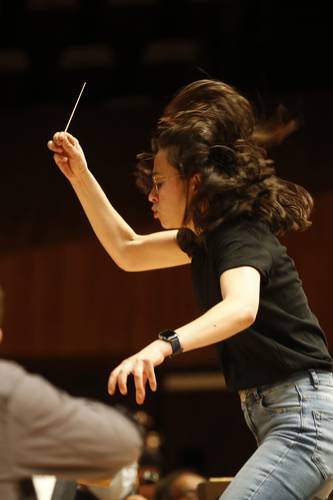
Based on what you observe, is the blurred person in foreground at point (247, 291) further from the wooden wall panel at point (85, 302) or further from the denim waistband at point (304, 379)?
the wooden wall panel at point (85, 302)

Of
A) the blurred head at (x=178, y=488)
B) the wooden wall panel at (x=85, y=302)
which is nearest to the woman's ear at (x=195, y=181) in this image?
the blurred head at (x=178, y=488)

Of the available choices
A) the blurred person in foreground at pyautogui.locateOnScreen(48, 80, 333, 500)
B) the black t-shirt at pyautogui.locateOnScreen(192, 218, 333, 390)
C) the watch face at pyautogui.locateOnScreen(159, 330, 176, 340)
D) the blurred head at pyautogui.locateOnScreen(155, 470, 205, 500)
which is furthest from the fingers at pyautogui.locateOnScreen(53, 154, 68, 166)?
the blurred head at pyautogui.locateOnScreen(155, 470, 205, 500)

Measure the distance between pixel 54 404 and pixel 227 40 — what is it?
6043 millimetres

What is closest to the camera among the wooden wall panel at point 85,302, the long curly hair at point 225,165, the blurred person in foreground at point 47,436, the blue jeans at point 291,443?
the blurred person in foreground at point 47,436

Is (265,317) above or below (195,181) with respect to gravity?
below

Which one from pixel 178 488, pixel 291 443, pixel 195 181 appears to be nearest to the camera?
pixel 291 443

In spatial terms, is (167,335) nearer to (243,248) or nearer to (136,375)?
(136,375)

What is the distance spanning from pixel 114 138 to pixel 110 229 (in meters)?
4.37

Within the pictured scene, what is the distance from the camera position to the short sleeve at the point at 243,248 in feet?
6.20

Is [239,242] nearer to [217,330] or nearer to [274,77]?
[217,330]

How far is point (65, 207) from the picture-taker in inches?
257

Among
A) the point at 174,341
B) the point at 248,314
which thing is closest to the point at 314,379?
the point at 248,314

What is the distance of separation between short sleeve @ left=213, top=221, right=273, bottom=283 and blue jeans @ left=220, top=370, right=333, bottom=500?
237 millimetres

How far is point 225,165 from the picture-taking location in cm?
210
